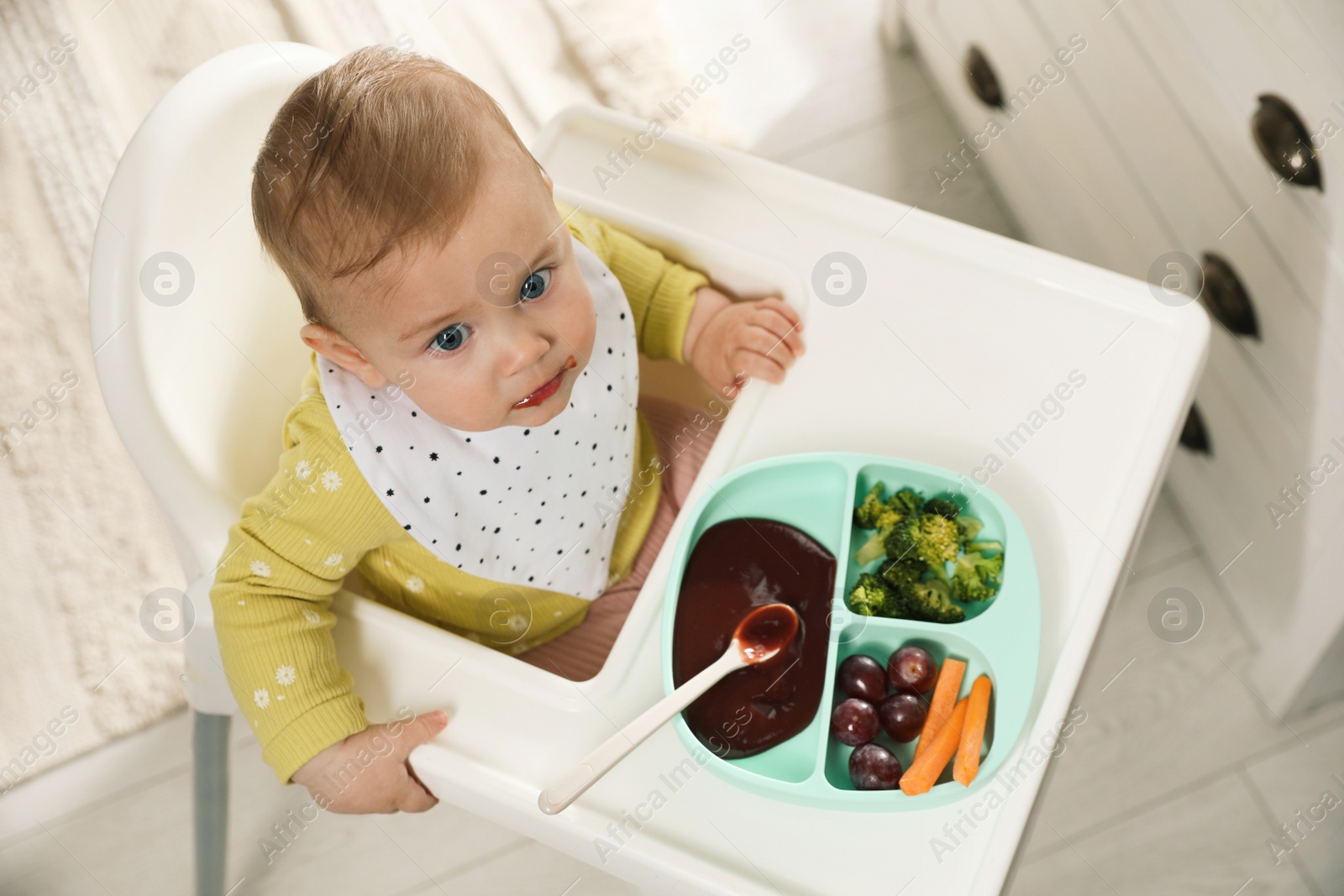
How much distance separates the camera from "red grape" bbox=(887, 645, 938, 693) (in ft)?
2.32

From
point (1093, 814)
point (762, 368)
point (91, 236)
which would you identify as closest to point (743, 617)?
point (762, 368)

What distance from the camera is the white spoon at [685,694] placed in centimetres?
67

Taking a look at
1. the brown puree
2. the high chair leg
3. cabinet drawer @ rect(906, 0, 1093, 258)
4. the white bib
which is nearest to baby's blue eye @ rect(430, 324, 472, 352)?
the white bib

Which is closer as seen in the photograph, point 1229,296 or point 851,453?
point 851,453

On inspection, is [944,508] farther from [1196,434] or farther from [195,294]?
[1196,434]

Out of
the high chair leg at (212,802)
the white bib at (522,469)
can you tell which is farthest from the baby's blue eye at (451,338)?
the high chair leg at (212,802)

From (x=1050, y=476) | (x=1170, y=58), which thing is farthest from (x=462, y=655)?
(x=1170, y=58)

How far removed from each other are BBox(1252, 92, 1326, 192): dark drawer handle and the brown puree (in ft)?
1.74

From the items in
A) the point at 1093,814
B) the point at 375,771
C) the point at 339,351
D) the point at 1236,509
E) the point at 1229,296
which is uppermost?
the point at 339,351

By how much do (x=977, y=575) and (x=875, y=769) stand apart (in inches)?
6.0

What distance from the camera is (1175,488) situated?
56.4 inches

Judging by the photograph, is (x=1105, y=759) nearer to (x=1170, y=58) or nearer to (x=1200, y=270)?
(x=1200, y=270)

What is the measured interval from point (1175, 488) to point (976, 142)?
0.63 m

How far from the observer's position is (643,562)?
1003 mm
